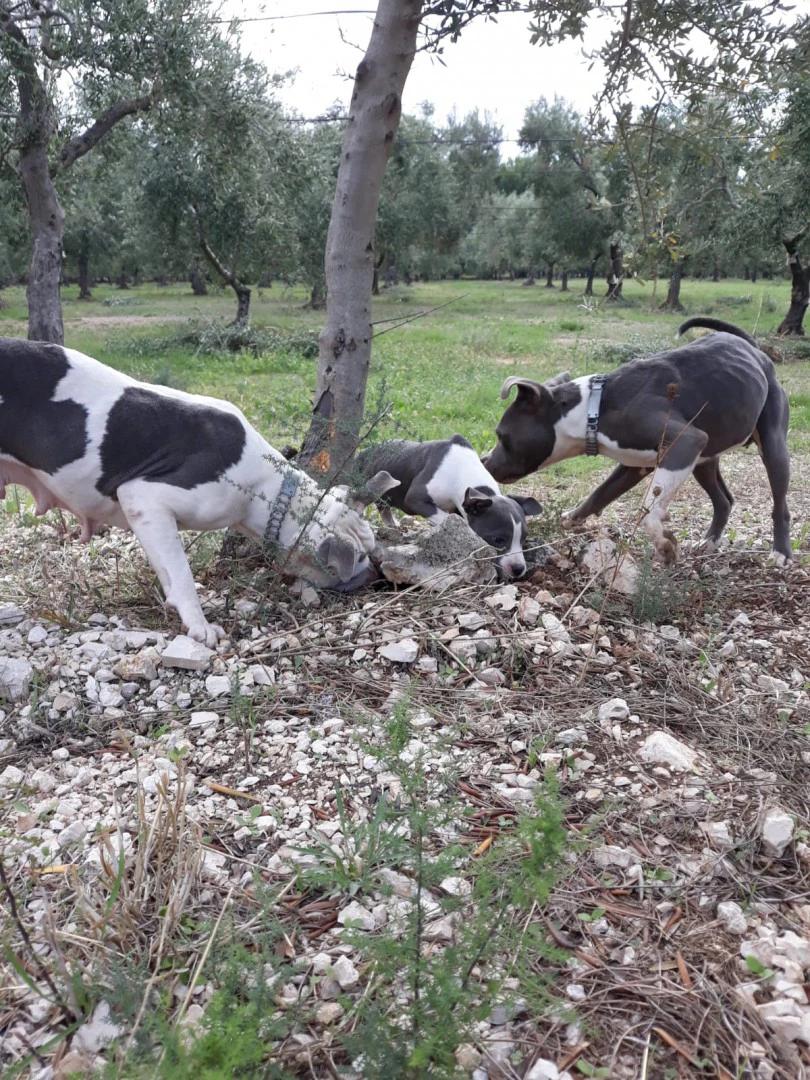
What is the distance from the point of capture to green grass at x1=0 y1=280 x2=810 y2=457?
449 inches

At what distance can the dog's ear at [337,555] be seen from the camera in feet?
14.5

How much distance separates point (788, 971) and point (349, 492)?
10.4 ft

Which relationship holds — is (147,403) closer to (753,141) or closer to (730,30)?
(730,30)

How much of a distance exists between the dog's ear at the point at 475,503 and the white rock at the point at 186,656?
2.21 metres

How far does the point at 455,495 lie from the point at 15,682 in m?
3.17

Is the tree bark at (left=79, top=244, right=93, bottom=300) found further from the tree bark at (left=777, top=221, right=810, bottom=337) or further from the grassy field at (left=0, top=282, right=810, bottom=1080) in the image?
the grassy field at (left=0, top=282, right=810, bottom=1080)

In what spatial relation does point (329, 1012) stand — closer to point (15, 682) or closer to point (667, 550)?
point (15, 682)

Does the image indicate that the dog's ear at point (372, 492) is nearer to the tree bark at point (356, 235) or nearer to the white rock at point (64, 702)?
the tree bark at point (356, 235)

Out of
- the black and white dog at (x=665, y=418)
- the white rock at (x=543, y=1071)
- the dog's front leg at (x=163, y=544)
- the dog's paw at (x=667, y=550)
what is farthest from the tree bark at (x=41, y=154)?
the white rock at (x=543, y=1071)

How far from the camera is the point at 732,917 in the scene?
7.75 feet

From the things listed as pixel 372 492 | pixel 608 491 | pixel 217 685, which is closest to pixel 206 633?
pixel 217 685

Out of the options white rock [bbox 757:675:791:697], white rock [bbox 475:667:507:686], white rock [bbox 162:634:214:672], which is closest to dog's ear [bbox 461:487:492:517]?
white rock [bbox 475:667:507:686]

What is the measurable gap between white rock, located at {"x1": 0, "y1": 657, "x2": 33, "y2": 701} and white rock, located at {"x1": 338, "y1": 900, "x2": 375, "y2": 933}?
6.31ft

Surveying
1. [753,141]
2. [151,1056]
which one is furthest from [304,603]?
[753,141]
